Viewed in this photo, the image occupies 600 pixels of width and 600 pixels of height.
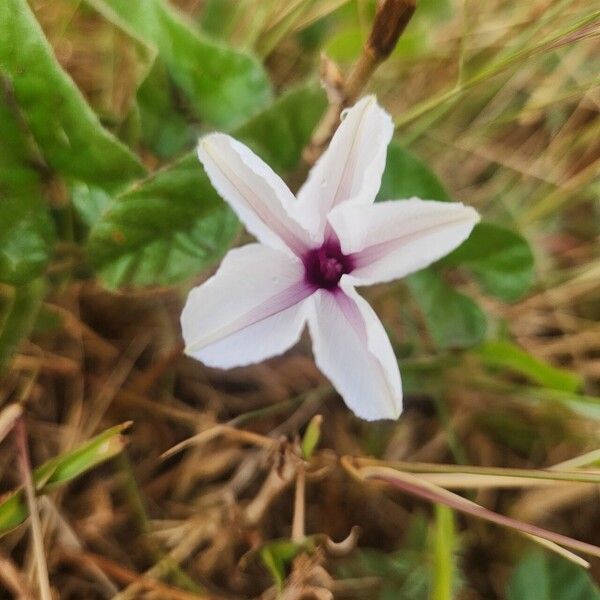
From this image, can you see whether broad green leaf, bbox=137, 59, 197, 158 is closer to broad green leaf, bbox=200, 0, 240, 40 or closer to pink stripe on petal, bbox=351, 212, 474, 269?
broad green leaf, bbox=200, 0, 240, 40

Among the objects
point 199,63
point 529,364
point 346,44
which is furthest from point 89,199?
point 529,364

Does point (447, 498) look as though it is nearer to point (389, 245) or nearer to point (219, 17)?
point (389, 245)

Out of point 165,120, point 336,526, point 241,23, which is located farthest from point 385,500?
point 241,23

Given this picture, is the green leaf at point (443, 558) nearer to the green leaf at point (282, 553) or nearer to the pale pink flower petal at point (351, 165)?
the green leaf at point (282, 553)

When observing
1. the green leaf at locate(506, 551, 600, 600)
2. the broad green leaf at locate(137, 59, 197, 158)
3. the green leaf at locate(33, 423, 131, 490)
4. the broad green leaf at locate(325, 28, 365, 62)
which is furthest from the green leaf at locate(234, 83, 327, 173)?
the green leaf at locate(506, 551, 600, 600)

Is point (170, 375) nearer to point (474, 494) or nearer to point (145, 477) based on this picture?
point (145, 477)

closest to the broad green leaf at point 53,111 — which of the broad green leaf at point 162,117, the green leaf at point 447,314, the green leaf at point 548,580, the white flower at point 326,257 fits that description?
the broad green leaf at point 162,117
